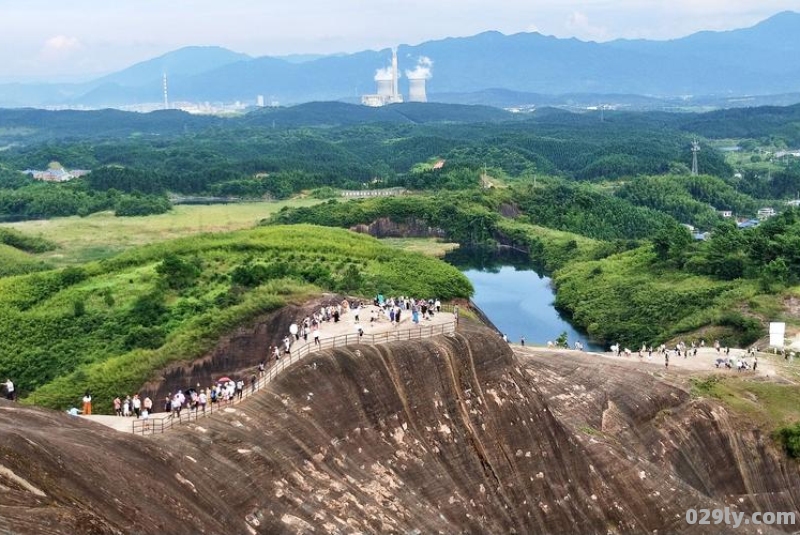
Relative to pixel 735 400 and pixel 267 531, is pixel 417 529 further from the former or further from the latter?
pixel 735 400

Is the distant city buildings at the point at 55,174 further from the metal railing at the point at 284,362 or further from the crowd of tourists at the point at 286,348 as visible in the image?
the metal railing at the point at 284,362

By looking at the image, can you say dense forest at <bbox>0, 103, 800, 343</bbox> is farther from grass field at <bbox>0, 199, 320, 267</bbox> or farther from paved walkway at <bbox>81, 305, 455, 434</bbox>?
paved walkway at <bbox>81, 305, 455, 434</bbox>

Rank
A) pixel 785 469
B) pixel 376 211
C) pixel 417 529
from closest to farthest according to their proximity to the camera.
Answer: pixel 417 529, pixel 785 469, pixel 376 211

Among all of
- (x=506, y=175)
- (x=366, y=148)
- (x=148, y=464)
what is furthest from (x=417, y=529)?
(x=366, y=148)

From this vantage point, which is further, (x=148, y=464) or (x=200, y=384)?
(x=200, y=384)

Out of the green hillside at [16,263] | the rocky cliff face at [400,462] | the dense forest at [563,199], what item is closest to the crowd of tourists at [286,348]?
the rocky cliff face at [400,462]

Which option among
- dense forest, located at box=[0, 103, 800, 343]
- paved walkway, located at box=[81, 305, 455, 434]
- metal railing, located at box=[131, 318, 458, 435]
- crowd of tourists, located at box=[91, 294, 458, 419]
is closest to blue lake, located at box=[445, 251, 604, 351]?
dense forest, located at box=[0, 103, 800, 343]

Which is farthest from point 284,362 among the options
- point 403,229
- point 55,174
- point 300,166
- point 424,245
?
point 55,174
